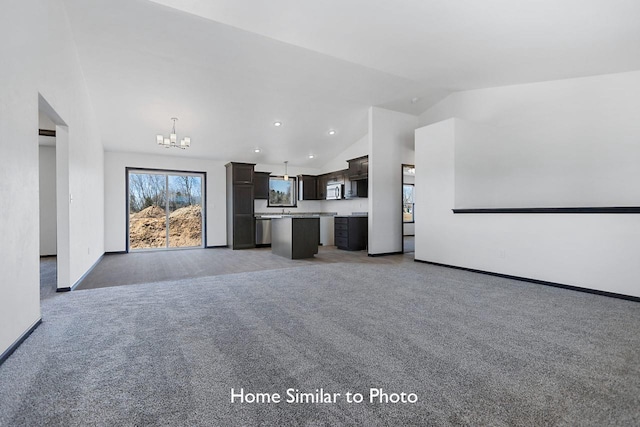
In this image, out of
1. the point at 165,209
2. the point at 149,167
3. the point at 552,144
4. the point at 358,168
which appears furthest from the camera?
the point at 165,209

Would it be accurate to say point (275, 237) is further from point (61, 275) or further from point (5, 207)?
point (5, 207)

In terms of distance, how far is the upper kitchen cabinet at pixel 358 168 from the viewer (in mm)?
7674

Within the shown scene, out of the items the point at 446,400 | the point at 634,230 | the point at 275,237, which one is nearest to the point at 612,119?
the point at 634,230

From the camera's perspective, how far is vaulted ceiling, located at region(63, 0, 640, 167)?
3379 mm

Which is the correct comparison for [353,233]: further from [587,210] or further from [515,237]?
[587,210]

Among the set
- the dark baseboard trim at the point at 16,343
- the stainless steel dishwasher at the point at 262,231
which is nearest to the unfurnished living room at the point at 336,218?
the dark baseboard trim at the point at 16,343

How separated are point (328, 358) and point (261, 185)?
7395 mm

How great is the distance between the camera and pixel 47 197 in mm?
7027

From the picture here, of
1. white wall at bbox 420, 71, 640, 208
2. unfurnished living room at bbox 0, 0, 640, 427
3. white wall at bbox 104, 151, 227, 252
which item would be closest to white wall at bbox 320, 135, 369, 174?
unfurnished living room at bbox 0, 0, 640, 427

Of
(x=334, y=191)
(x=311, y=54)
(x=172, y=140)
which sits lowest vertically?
(x=334, y=191)

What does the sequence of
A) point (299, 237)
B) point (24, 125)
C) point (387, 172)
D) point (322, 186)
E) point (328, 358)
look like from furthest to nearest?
point (322, 186), point (387, 172), point (299, 237), point (24, 125), point (328, 358)

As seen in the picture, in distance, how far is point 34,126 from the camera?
262cm

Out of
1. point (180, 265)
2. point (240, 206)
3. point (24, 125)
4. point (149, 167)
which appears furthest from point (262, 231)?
point (24, 125)

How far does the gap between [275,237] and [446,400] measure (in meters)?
5.84
